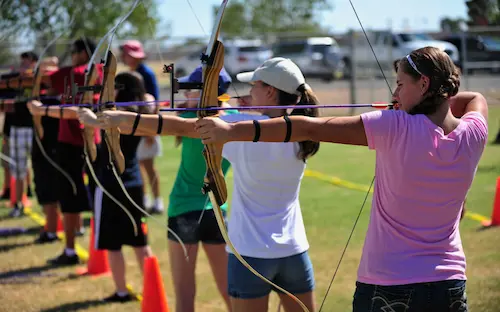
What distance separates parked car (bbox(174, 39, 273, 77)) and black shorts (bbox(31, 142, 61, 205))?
12.0 m

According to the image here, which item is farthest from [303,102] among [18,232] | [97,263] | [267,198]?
[18,232]

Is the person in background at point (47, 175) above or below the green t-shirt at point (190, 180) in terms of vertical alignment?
below

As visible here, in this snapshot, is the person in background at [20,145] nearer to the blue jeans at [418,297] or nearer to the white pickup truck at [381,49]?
the blue jeans at [418,297]

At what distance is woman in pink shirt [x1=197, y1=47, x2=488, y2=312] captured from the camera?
7.52ft

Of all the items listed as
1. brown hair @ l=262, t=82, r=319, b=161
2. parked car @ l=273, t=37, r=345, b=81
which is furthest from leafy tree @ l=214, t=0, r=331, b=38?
brown hair @ l=262, t=82, r=319, b=161

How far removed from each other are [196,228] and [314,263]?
6.12 feet

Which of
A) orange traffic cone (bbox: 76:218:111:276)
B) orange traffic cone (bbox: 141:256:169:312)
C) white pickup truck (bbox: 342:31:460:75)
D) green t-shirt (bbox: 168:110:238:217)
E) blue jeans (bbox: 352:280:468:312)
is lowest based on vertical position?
orange traffic cone (bbox: 76:218:111:276)

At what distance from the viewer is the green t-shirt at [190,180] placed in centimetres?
396

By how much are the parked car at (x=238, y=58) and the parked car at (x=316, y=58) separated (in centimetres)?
99

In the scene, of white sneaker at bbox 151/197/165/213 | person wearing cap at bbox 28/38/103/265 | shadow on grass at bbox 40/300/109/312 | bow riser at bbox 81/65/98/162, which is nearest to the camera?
bow riser at bbox 81/65/98/162

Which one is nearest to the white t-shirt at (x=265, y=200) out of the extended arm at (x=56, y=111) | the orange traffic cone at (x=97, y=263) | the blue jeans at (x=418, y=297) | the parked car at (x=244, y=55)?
the blue jeans at (x=418, y=297)

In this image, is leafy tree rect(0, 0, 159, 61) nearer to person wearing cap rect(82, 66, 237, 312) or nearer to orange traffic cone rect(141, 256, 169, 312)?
person wearing cap rect(82, 66, 237, 312)

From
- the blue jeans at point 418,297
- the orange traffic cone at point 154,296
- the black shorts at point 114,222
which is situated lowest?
the orange traffic cone at point 154,296

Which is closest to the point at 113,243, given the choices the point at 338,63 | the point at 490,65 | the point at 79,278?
the point at 79,278
